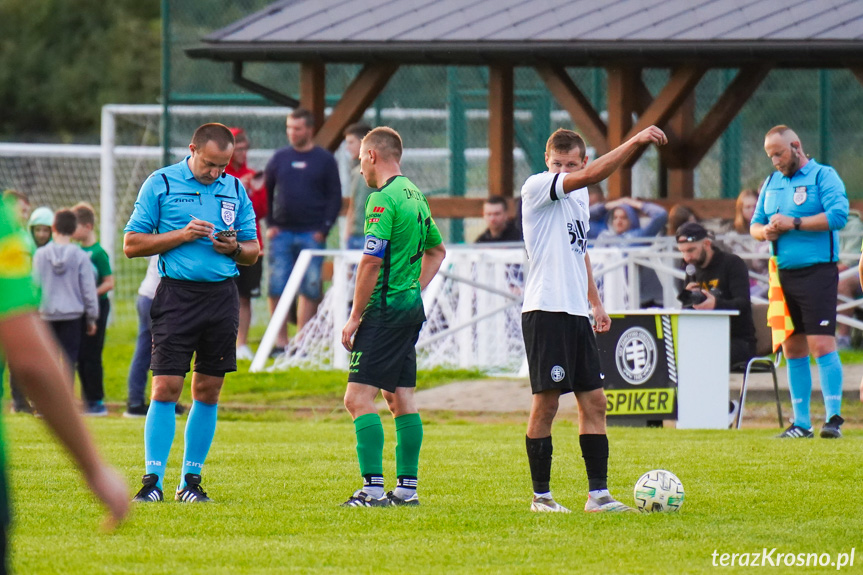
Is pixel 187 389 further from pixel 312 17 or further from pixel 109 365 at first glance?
pixel 312 17

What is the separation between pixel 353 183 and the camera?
53.7ft

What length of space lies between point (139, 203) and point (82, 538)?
197cm

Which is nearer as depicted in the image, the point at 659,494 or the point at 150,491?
the point at 659,494

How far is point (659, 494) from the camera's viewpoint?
6910 millimetres

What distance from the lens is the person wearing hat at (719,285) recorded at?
39.0 feet

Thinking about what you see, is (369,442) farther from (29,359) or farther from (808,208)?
(808,208)

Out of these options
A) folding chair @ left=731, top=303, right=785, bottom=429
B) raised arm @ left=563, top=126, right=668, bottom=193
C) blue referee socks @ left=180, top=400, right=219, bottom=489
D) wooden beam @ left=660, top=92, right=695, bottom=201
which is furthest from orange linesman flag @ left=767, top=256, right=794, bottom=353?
wooden beam @ left=660, top=92, right=695, bottom=201

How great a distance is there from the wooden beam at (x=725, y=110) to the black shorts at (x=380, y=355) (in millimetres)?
10094

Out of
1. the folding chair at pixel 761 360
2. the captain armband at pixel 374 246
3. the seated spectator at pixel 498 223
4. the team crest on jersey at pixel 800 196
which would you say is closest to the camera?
the captain armband at pixel 374 246

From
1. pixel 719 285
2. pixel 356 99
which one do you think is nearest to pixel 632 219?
pixel 719 285

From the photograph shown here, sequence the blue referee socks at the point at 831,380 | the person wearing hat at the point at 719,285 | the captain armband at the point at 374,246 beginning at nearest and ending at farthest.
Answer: the captain armband at the point at 374,246 → the blue referee socks at the point at 831,380 → the person wearing hat at the point at 719,285

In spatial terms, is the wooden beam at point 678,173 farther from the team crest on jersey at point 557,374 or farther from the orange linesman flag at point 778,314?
the team crest on jersey at point 557,374

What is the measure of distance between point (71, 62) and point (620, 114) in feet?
123

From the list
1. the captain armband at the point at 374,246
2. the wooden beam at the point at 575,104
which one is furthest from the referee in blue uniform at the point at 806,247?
the wooden beam at the point at 575,104
